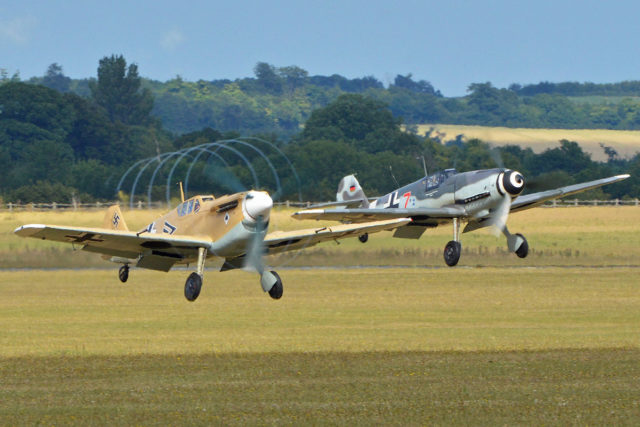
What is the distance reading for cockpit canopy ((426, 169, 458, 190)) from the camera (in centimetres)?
4331

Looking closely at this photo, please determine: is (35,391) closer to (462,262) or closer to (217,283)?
(217,283)

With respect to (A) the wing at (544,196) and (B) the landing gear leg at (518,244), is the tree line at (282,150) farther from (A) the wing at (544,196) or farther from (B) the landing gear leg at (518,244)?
(B) the landing gear leg at (518,244)

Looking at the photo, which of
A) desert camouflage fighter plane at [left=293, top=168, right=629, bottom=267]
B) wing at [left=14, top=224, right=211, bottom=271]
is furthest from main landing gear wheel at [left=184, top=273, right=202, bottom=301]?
desert camouflage fighter plane at [left=293, top=168, right=629, bottom=267]

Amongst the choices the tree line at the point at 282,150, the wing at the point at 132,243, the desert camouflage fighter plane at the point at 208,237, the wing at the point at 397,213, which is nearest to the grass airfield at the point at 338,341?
the desert camouflage fighter plane at the point at 208,237

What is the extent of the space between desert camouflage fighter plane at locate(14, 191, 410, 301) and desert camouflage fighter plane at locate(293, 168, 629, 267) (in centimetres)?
649

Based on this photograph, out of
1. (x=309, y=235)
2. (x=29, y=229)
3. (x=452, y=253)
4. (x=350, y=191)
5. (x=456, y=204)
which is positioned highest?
(x=29, y=229)

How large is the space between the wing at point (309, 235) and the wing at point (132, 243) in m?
2.06

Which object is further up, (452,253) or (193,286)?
(193,286)

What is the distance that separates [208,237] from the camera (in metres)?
32.3

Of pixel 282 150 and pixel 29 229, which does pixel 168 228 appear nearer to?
pixel 29 229

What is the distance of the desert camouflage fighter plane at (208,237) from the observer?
31016mm

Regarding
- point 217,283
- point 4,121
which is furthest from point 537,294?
point 4,121

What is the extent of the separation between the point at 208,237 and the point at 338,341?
41.2 feet

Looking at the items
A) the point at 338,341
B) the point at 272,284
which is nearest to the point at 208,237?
the point at 272,284
